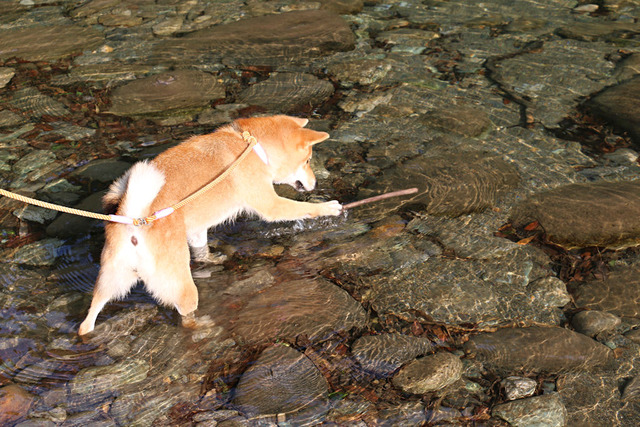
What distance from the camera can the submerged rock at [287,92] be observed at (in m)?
6.60

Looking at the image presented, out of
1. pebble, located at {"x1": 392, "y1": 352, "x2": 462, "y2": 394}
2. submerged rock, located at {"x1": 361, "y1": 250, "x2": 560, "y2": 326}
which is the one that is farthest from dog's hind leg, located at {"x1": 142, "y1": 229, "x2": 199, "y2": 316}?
pebble, located at {"x1": 392, "y1": 352, "x2": 462, "y2": 394}

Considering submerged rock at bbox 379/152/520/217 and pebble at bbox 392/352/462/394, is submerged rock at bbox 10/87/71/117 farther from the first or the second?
pebble at bbox 392/352/462/394

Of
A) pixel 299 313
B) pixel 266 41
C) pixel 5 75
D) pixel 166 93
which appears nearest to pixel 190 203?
pixel 299 313

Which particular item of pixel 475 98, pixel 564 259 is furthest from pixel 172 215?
pixel 475 98

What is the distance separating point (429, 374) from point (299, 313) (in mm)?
1031

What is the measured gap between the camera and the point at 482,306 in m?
4.05

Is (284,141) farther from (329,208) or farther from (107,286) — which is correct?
(107,286)

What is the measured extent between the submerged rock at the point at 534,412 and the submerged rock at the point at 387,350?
0.61 meters

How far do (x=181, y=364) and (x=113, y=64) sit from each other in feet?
17.3

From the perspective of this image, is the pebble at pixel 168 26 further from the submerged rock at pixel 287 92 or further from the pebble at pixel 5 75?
the submerged rock at pixel 287 92

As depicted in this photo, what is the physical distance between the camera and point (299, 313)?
4016 millimetres

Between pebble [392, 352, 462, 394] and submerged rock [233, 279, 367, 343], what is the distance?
1.72ft

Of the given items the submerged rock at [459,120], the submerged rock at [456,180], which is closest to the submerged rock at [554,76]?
the submerged rock at [459,120]

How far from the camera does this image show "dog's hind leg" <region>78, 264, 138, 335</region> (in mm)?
3555
